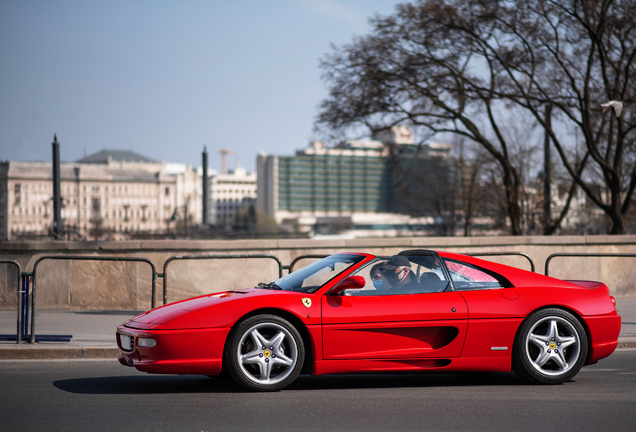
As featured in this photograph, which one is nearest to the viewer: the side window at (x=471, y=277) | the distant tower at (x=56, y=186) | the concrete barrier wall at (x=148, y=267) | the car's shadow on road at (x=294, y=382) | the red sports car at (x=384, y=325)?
the red sports car at (x=384, y=325)

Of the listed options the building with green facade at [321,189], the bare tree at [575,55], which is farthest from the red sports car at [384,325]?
the building with green facade at [321,189]

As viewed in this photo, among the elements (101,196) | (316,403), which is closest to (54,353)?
(316,403)

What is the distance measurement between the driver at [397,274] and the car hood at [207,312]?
0.84 metres

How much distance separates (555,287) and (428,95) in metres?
13.7

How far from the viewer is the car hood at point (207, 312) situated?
5355mm

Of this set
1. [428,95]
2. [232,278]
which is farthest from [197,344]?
[428,95]

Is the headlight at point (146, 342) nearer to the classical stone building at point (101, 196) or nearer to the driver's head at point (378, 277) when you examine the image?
the driver's head at point (378, 277)

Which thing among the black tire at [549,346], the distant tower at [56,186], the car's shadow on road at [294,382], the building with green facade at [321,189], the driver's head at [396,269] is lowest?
the car's shadow on road at [294,382]

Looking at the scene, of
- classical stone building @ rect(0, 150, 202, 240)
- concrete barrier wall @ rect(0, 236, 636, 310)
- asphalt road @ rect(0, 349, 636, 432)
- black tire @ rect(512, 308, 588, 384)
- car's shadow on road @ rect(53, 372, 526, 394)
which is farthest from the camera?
classical stone building @ rect(0, 150, 202, 240)

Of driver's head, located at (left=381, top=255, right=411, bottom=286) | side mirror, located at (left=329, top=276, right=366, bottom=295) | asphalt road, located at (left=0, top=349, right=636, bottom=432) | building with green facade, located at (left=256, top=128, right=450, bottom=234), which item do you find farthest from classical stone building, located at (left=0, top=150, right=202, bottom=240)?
side mirror, located at (left=329, top=276, right=366, bottom=295)

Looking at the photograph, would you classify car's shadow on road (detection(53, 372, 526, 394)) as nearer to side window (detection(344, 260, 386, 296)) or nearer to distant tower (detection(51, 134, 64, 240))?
side window (detection(344, 260, 386, 296))

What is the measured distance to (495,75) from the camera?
789 inches

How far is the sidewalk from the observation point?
7379mm

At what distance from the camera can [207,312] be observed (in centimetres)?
542
